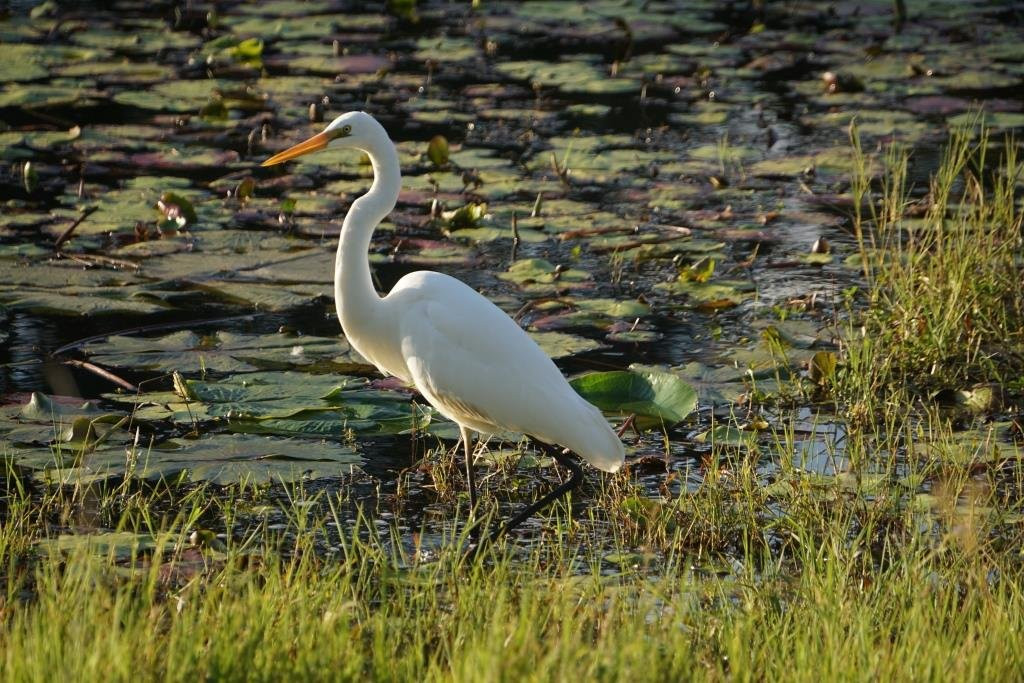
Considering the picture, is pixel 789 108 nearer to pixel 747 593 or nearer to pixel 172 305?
pixel 172 305

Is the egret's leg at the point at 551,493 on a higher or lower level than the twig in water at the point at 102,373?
lower

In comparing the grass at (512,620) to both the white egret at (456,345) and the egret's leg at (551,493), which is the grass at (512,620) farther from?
the white egret at (456,345)

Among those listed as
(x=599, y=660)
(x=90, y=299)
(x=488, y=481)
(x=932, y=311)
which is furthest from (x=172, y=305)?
(x=599, y=660)

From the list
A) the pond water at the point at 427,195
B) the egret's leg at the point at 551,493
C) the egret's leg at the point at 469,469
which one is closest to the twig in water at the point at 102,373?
the pond water at the point at 427,195

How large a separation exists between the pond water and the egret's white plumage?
330 mm

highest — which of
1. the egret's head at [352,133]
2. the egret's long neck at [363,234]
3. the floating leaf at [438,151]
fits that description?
the egret's head at [352,133]

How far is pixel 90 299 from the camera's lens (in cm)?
493

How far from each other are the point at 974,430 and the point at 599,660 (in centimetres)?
217

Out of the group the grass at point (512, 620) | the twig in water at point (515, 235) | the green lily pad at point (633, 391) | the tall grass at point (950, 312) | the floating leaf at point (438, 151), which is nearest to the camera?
the grass at point (512, 620)

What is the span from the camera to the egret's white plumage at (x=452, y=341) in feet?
12.1

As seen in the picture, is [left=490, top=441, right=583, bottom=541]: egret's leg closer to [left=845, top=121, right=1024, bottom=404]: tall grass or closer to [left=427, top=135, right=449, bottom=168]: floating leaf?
[left=845, top=121, right=1024, bottom=404]: tall grass

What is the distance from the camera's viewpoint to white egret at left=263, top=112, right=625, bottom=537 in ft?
12.1

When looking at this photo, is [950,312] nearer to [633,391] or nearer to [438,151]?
[633,391]

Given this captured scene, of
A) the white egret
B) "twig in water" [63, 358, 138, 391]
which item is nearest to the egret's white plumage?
the white egret
